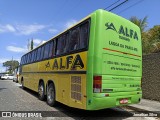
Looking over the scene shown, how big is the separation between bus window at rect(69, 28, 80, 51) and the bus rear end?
103 centimetres

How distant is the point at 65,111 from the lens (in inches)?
384

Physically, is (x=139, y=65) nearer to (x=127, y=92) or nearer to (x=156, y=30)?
(x=127, y=92)

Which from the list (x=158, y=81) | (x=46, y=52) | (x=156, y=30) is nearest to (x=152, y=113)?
(x=158, y=81)

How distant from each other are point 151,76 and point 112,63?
533 centimetres

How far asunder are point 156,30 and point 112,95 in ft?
76.3

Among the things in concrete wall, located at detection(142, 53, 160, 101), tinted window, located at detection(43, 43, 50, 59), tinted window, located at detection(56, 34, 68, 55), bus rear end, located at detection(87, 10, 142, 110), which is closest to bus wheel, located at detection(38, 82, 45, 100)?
tinted window, located at detection(43, 43, 50, 59)

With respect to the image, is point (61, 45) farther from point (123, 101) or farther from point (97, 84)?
point (123, 101)

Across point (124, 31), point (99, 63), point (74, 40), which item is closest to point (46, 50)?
point (74, 40)

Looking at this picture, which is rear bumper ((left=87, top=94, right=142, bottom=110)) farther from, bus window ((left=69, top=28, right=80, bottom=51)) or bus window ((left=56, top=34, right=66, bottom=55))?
bus window ((left=56, top=34, right=66, bottom=55))

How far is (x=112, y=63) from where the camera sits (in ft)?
25.6

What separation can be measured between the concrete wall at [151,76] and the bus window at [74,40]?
518cm

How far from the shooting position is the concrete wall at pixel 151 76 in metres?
12.0

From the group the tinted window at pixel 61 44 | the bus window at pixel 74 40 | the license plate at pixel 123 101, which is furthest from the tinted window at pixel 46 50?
the license plate at pixel 123 101

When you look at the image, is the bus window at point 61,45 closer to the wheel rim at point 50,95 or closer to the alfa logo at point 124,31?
the wheel rim at point 50,95
